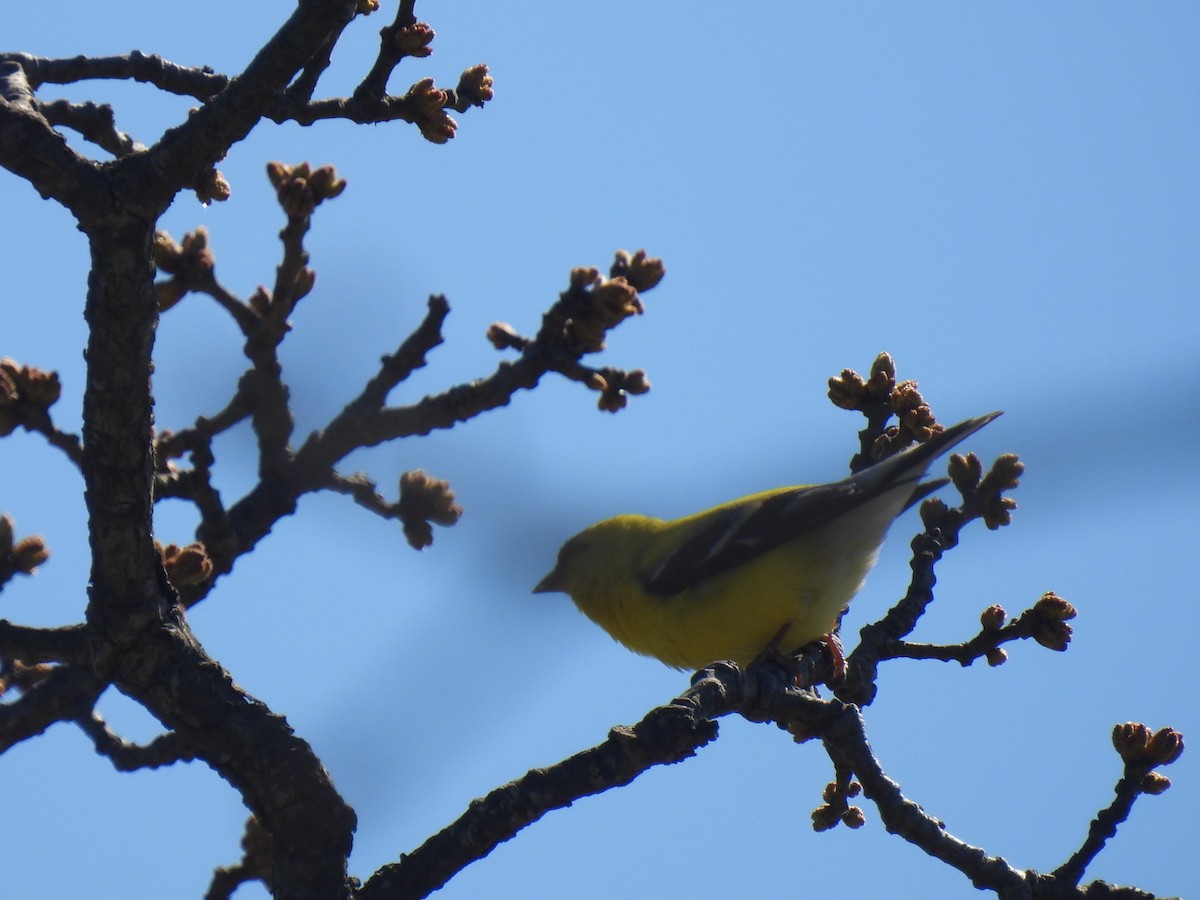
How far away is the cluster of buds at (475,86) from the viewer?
4121 millimetres

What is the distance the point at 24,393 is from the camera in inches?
188

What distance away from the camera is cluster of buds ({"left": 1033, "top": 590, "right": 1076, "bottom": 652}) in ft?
14.8

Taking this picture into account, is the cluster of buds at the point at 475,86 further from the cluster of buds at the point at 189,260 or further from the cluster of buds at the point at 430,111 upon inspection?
the cluster of buds at the point at 189,260

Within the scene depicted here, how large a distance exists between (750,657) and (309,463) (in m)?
2.30

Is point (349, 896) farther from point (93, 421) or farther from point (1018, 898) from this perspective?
point (1018, 898)

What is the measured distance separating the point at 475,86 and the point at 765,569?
2.82 metres

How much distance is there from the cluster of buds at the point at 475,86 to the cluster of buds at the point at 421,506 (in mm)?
2043

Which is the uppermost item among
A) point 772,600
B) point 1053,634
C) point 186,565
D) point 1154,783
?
point 772,600

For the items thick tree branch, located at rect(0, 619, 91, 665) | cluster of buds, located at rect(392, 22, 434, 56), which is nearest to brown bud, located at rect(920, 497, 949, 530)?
cluster of buds, located at rect(392, 22, 434, 56)

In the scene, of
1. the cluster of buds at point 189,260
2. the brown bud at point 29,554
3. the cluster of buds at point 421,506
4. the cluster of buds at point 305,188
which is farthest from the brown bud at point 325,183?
the brown bud at point 29,554

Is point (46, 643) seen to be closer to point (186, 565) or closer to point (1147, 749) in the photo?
point (186, 565)

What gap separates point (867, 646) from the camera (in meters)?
4.52

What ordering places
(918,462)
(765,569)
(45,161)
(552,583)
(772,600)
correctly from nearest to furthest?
(45,161)
(918,462)
(772,600)
(765,569)
(552,583)

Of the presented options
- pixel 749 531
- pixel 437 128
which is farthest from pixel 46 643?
pixel 749 531
